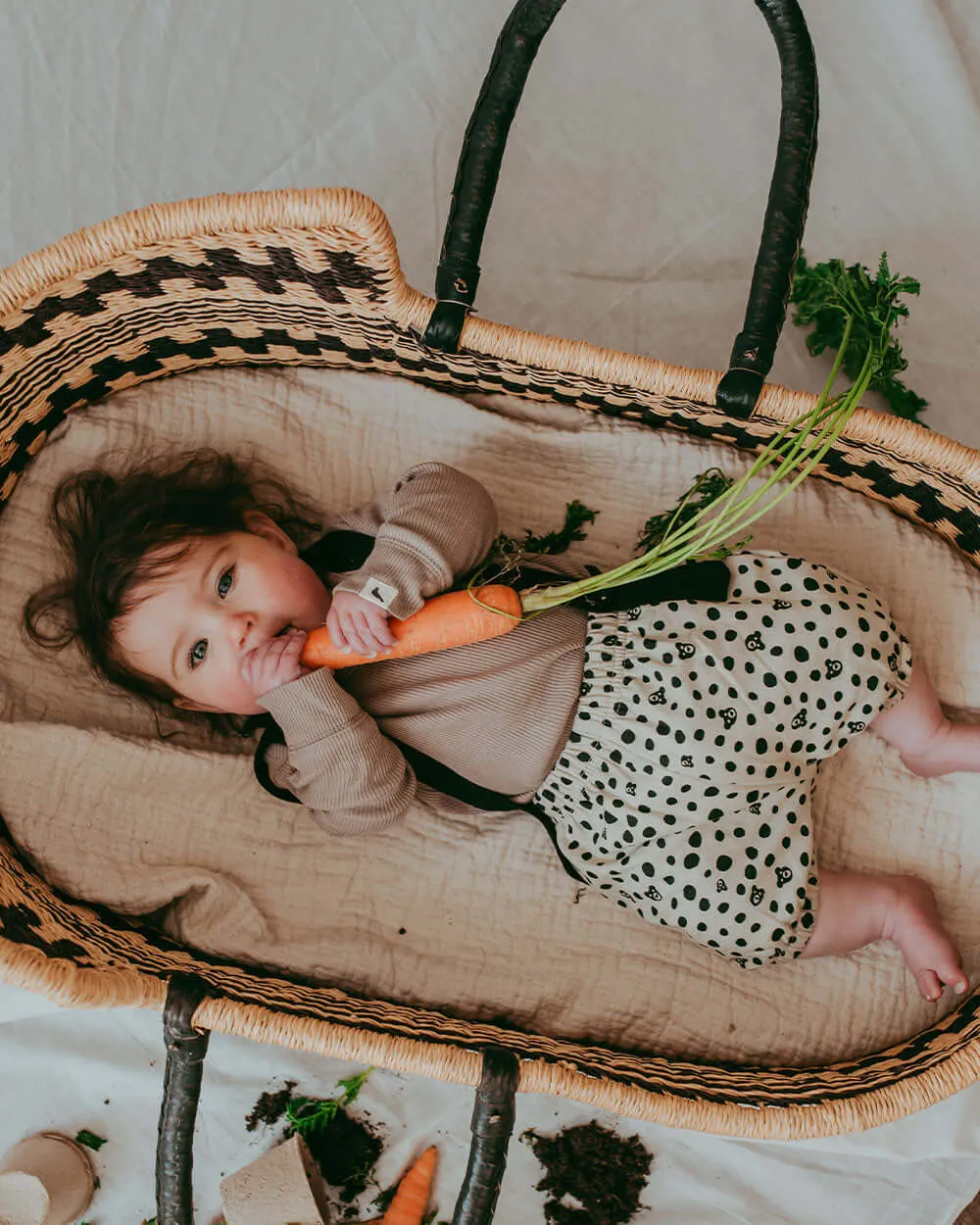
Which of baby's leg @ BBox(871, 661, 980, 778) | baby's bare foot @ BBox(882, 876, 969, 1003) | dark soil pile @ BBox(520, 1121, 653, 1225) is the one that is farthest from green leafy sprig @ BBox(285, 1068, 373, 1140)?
baby's leg @ BBox(871, 661, 980, 778)

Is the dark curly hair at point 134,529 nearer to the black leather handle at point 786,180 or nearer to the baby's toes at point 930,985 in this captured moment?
the black leather handle at point 786,180

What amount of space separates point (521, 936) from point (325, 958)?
0.26m

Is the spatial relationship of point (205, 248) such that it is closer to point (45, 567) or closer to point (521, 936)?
point (45, 567)

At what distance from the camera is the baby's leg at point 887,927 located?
114cm

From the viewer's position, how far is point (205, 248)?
38.8 inches

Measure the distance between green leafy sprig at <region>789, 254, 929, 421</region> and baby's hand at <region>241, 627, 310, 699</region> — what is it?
68cm

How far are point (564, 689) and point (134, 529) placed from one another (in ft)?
1.77

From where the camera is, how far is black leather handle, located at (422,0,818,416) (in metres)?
0.95

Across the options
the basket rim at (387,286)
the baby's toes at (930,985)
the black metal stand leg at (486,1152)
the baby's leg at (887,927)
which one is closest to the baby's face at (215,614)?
the basket rim at (387,286)

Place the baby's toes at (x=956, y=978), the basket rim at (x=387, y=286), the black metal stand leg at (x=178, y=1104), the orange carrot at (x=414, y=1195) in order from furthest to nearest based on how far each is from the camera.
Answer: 1. the orange carrot at (x=414, y=1195)
2. the baby's toes at (x=956, y=978)
3. the black metal stand leg at (x=178, y=1104)
4. the basket rim at (x=387, y=286)

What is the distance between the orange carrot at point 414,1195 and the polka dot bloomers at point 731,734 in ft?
1.63

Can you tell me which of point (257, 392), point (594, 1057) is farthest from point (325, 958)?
point (257, 392)

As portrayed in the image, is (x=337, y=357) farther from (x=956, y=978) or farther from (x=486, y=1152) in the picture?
(x=956, y=978)

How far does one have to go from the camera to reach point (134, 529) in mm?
1104
